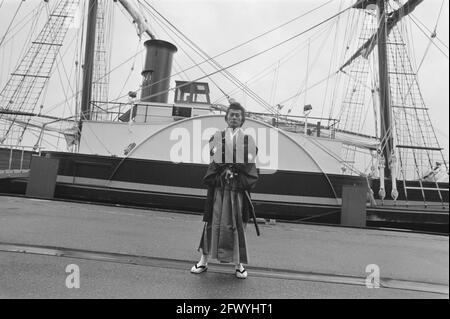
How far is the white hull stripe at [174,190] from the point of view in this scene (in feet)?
32.7

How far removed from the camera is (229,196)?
3.30 metres

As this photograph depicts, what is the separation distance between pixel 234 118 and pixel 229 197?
0.76 m

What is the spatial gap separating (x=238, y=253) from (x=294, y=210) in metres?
6.84

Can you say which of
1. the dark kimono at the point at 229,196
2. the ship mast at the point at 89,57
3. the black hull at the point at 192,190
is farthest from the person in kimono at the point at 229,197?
the ship mast at the point at 89,57

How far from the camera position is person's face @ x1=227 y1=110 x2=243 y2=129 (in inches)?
134

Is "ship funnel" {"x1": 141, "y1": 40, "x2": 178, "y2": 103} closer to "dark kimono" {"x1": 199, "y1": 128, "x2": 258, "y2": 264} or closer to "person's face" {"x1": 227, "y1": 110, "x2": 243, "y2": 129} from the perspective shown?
"person's face" {"x1": 227, "y1": 110, "x2": 243, "y2": 129}

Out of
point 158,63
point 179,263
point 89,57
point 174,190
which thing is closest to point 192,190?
point 174,190

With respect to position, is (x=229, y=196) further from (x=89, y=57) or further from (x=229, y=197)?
(x=89, y=57)

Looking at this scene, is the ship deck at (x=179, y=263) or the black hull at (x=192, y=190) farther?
the black hull at (x=192, y=190)

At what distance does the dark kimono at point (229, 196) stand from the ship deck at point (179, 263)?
0.91 ft

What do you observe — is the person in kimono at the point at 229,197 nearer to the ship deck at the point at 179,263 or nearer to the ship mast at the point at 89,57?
the ship deck at the point at 179,263

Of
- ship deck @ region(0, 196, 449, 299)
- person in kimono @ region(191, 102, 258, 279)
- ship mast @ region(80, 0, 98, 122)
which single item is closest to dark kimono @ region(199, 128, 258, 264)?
person in kimono @ region(191, 102, 258, 279)

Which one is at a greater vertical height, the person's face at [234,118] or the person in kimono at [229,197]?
the person's face at [234,118]
